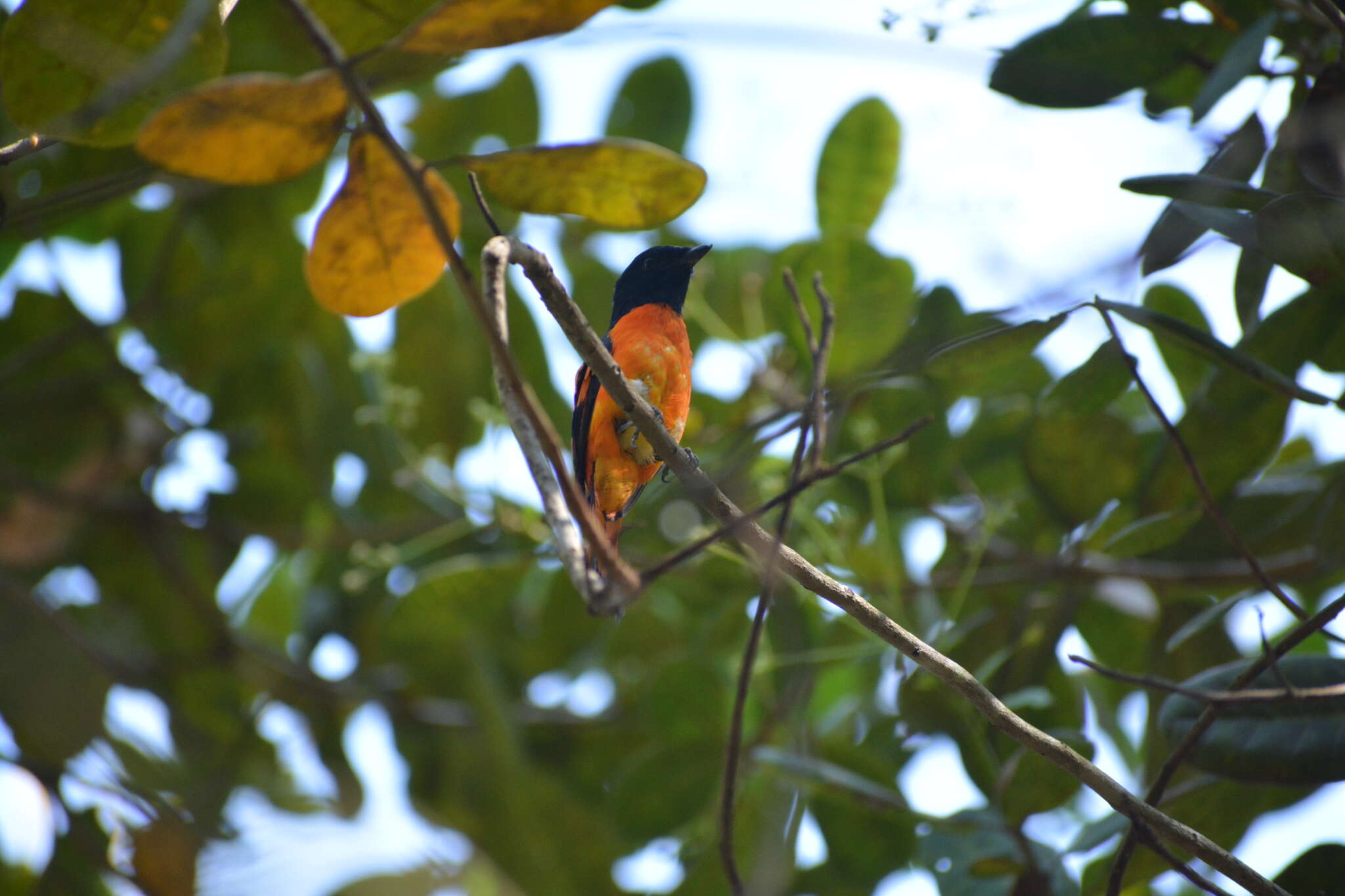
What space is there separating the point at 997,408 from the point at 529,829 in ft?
6.76

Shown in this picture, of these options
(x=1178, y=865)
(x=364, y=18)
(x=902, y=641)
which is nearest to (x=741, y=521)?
(x=902, y=641)

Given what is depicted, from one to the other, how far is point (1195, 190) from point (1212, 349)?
30 cm

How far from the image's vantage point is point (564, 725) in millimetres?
3699

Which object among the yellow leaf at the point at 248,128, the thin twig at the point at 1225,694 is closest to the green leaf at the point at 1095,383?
the thin twig at the point at 1225,694

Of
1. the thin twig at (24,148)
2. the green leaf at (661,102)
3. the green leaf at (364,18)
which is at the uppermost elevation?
the green leaf at (364,18)

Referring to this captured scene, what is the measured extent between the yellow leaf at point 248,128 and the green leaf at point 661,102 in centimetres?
257

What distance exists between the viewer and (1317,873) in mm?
1923

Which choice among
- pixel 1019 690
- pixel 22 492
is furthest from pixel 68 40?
pixel 22 492

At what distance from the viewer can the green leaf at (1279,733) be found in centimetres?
173

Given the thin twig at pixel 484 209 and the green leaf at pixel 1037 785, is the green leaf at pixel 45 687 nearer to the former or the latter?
the thin twig at pixel 484 209

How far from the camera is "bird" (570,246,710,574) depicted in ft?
9.40

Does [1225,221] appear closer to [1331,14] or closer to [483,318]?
[1331,14]

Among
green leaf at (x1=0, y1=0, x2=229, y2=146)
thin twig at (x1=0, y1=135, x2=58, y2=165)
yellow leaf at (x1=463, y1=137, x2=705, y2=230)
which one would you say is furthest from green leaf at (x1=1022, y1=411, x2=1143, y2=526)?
thin twig at (x1=0, y1=135, x2=58, y2=165)

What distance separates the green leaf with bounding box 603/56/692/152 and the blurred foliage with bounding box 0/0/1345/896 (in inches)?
0.6
